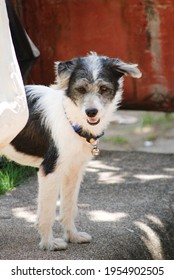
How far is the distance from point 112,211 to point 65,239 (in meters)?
0.85

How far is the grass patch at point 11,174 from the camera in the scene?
24.9 feet

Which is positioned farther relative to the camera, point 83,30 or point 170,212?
point 83,30

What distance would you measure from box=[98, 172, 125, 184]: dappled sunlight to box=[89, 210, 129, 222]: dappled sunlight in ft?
3.58

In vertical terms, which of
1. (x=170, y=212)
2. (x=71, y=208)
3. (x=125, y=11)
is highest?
(x=125, y=11)

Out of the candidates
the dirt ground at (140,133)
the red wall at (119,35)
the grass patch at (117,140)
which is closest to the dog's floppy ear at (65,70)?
the red wall at (119,35)

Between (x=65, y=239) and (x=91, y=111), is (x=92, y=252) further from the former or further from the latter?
(x=91, y=111)

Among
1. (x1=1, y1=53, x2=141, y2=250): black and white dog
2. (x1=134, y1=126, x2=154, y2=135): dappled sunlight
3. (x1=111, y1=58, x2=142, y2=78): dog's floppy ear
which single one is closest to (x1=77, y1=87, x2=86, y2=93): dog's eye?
(x1=1, y1=53, x2=141, y2=250): black and white dog

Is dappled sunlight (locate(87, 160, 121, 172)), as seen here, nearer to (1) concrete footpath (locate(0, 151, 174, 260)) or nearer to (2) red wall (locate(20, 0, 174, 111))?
(1) concrete footpath (locate(0, 151, 174, 260))

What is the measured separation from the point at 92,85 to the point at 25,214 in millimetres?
1632

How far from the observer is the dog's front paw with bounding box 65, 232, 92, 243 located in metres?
6.12

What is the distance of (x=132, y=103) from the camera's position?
28.3 ft

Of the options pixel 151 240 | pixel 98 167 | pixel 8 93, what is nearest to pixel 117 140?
pixel 98 167
